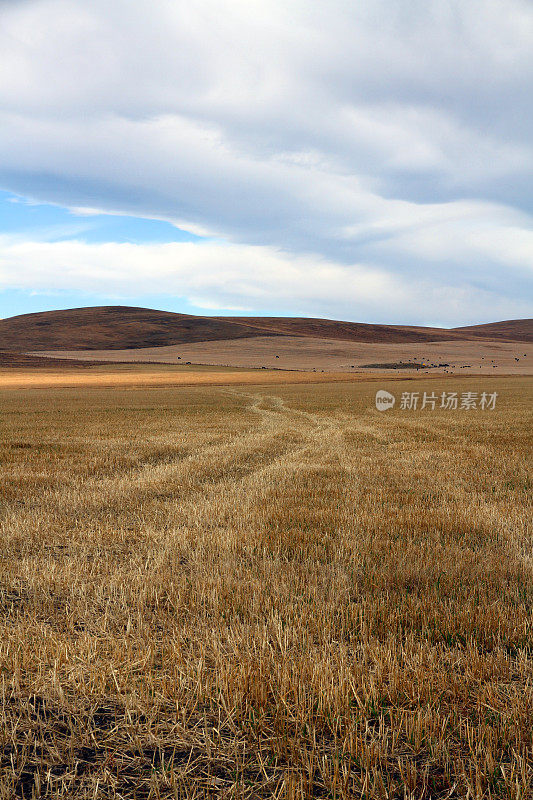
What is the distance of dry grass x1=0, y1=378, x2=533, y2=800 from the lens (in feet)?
10.7

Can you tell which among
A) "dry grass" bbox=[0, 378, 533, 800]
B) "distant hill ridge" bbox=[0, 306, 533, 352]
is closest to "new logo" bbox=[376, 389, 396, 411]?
"dry grass" bbox=[0, 378, 533, 800]

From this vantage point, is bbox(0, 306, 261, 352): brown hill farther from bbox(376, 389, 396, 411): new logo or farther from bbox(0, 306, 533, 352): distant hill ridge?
bbox(376, 389, 396, 411): new logo

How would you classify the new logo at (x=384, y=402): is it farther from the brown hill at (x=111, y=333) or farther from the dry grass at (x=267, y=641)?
the brown hill at (x=111, y=333)

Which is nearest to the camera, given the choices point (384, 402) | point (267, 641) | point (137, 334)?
point (267, 641)

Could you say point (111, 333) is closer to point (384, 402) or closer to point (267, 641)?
point (384, 402)

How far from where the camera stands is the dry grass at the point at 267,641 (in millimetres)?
3248

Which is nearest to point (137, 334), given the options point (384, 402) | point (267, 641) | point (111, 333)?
point (111, 333)

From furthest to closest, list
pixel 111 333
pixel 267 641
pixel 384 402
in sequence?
pixel 111 333 < pixel 384 402 < pixel 267 641

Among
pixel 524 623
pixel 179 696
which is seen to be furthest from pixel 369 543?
pixel 179 696

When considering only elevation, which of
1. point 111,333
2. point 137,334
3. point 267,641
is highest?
point 111,333

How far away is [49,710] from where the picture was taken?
12.6ft

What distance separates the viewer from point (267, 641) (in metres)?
4.58

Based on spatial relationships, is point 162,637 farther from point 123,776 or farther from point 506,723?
point 506,723

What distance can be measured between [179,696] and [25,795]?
1.16 metres
